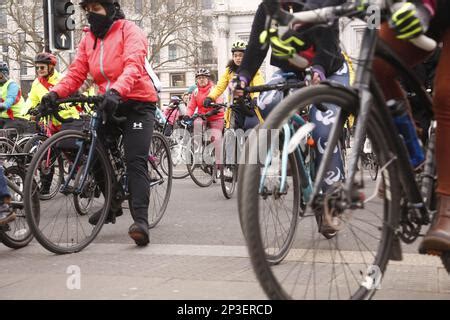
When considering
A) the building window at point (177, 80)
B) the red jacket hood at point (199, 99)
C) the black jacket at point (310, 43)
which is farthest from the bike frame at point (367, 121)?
the building window at point (177, 80)

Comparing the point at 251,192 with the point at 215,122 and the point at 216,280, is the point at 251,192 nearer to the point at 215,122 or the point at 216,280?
the point at 216,280

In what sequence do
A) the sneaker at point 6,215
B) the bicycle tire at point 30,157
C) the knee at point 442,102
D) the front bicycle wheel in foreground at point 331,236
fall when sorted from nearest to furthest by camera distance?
the front bicycle wheel in foreground at point 331,236 → the knee at point 442,102 → the sneaker at point 6,215 → the bicycle tire at point 30,157

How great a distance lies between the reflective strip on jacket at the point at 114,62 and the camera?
5.01 metres

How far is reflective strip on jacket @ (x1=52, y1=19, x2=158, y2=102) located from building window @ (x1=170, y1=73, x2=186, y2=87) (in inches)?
2639

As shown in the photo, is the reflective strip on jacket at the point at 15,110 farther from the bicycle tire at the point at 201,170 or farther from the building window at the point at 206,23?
the building window at the point at 206,23

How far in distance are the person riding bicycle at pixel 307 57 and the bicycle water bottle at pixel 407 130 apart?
278 mm

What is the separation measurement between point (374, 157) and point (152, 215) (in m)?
3.56

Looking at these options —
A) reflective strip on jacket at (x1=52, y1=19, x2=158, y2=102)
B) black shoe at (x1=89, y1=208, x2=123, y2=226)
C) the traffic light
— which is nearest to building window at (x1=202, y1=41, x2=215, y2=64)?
the traffic light

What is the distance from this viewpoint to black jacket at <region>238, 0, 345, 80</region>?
393 centimetres

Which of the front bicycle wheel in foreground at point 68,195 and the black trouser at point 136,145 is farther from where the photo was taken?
the black trouser at point 136,145

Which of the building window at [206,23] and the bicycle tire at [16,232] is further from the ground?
the building window at [206,23]

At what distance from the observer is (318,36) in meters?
3.96

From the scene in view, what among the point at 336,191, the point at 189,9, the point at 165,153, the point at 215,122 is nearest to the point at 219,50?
the point at 189,9

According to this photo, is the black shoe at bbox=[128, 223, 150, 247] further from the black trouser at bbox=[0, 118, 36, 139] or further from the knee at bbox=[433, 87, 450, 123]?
the black trouser at bbox=[0, 118, 36, 139]
